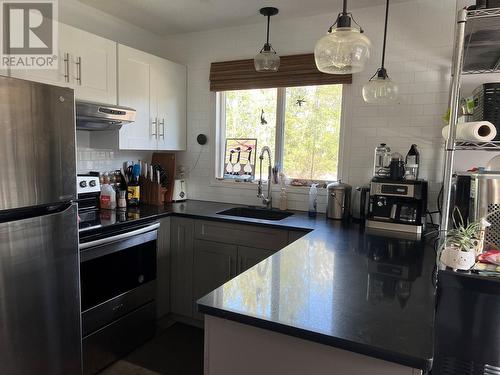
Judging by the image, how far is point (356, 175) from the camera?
8.80 feet

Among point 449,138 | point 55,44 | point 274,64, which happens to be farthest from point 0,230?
point 449,138

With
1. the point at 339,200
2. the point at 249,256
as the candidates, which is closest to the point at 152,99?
the point at 249,256

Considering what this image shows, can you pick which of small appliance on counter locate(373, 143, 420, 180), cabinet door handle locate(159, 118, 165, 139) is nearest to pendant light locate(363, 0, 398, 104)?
small appliance on counter locate(373, 143, 420, 180)

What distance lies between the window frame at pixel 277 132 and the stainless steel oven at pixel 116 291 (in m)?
0.99

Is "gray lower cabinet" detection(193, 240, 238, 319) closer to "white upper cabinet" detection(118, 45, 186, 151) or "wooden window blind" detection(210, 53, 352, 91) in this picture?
"white upper cabinet" detection(118, 45, 186, 151)

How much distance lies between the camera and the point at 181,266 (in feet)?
9.00

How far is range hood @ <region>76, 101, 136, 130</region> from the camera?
7.22ft

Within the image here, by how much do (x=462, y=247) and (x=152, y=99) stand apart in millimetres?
2430

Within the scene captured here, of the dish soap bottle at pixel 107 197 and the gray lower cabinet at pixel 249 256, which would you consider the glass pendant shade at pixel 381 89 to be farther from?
the dish soap bottle at pixel 107 197

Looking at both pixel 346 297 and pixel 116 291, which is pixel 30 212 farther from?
pixel 346 297

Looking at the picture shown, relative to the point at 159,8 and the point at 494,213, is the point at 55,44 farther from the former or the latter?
the point at 494,213

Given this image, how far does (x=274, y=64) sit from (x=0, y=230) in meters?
1.79

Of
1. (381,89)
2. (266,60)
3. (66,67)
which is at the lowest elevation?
(381,89)

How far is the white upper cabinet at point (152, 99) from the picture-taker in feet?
8.73
